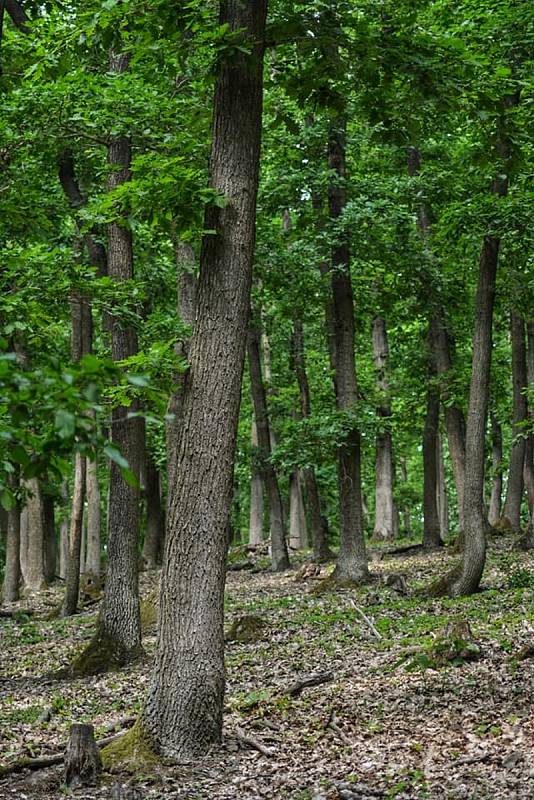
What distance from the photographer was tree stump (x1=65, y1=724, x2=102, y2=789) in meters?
6.71

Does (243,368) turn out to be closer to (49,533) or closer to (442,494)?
(49,533)

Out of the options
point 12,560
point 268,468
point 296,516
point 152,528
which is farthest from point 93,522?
point 296,516

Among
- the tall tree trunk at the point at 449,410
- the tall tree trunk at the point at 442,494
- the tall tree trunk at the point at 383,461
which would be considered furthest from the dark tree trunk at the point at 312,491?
the tall tree trunk at the point at 442,494

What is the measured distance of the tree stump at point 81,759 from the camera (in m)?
6.71

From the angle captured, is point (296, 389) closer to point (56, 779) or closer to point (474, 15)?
point (474, 15)

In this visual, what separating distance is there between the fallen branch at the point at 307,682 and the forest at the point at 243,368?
0.05 metres

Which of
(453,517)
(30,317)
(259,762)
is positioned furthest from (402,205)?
(453,517)

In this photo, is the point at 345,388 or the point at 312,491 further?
the point at 312,491

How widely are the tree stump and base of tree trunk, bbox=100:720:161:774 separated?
129mm

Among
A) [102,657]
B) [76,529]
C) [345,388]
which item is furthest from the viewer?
[345,388]

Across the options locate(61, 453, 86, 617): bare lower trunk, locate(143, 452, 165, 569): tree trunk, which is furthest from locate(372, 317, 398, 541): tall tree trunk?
locate(61, 453, 86, 617): bare lower trunk

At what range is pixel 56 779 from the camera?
6.86 meters

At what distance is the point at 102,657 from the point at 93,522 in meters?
9.83

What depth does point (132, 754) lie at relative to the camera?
691 cm
